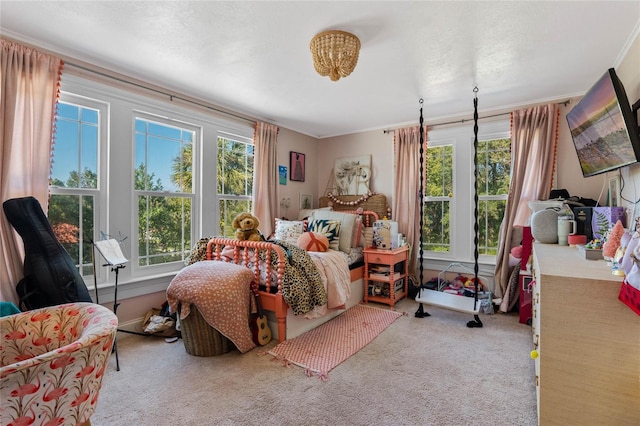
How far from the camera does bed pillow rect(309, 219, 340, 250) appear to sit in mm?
3461

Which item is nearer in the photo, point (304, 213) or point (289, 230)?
point (289, 230)

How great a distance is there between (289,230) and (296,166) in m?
1.28

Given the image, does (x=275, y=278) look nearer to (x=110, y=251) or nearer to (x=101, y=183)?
(x=110, y=251)

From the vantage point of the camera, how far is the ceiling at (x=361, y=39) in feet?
5.76

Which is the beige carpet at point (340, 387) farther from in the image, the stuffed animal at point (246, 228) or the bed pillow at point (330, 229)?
the bed pillow at point (330, 229)

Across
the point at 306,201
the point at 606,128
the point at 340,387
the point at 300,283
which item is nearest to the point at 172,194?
the point at 300,283

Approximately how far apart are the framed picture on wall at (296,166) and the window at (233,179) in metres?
0.70

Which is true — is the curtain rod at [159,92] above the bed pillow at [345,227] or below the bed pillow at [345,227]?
above

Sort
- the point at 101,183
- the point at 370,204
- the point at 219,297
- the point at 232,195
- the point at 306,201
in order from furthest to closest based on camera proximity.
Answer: the point at 306,201 < the point at 370,204 < the point at 232,195 < the point at 101,183 < the point at 219,297

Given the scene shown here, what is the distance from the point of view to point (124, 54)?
2295 mm

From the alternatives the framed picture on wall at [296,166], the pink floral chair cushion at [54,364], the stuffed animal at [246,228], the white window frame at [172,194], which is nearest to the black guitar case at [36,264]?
the white window frame at [172,194]

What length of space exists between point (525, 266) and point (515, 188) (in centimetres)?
89

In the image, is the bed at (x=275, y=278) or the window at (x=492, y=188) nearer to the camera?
the bed at (x=275, y=278)

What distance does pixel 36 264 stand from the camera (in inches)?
79.2
